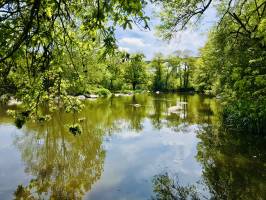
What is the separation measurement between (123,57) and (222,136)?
47.0 ft

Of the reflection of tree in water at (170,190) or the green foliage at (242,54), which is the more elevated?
the green foliage at (242,54)

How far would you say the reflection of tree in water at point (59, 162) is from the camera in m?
10.0

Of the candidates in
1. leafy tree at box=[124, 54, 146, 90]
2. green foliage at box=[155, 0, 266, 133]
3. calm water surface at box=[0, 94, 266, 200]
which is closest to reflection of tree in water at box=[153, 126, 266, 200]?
calm water surface at box=[0, 94, 266, 200]

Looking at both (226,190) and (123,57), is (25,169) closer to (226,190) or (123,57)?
(226,190)

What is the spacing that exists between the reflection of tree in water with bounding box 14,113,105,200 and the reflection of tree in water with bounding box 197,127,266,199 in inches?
165

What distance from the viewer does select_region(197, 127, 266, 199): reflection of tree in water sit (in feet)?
32.6

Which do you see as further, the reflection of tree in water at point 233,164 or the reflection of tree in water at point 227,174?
the reflection of tree in water at point 233,164

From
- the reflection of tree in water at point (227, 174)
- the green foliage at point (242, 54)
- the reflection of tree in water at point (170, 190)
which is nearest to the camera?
the reflection of tree in water at point (170, 190)

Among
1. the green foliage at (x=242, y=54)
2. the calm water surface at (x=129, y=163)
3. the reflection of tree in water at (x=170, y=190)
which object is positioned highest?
the green foliage at (x=242, y=54)

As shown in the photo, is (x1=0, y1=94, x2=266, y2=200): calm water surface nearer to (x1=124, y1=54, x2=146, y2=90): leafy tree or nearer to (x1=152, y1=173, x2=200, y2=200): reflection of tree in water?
(x1=152, y1=173, x2=200, y2=200): reflection of tree in water

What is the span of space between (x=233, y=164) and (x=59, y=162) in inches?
273

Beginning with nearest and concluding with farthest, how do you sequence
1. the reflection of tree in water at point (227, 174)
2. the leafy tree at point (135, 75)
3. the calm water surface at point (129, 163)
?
the reflection of tree in water at point (227, 174), the calm water surface at point (129, 163), the leafy tree at point (135, 75)

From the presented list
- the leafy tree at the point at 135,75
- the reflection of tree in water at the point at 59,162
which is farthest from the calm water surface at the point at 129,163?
the leafy tree at the point at 135,75

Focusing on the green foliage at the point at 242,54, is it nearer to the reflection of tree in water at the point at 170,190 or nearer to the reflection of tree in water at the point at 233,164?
the reflection of tree in water at the point at 233,164
